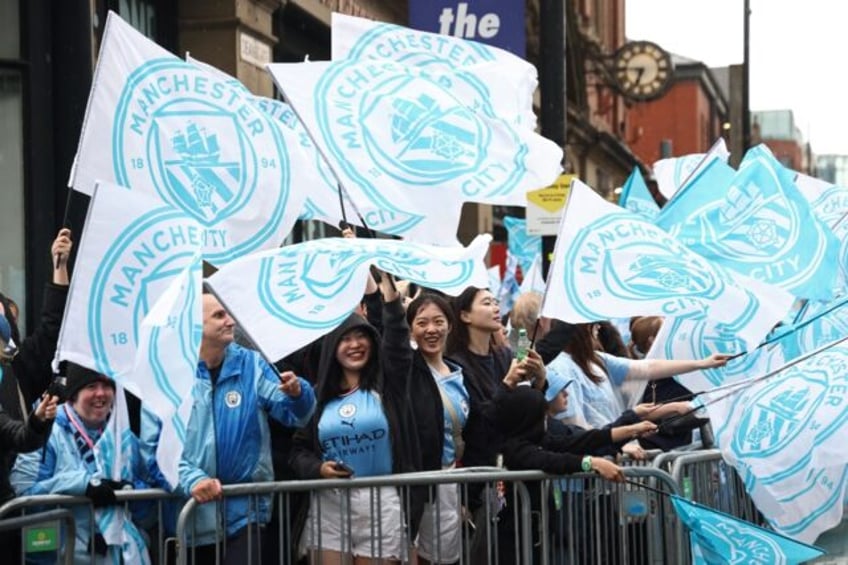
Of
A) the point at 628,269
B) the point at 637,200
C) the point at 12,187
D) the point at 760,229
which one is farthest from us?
the point at 637,200

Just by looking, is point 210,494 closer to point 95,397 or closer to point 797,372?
point 95,397

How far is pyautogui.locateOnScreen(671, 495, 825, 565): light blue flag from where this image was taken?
24.1 feet

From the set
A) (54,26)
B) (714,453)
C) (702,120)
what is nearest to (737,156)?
(54,26)

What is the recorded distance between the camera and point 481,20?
14.0 meters

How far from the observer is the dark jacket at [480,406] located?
7891mm

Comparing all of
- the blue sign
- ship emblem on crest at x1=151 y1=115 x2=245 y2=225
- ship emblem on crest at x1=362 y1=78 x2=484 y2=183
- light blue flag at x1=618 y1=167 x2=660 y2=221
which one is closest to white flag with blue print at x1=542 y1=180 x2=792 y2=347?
ship emblem on crest at x1=362 y1=78 x2=484 y2=183

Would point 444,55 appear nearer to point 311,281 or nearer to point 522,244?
point 311,281

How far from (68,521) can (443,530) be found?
161cm

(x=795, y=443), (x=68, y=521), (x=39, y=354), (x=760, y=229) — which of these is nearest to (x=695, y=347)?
(x=760, y=229)

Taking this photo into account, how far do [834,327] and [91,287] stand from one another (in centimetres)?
449

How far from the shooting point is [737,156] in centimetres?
3856

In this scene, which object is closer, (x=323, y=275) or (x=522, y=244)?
(x=323, y=275)

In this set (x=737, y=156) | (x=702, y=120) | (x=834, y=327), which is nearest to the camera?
(x=834, y=327)

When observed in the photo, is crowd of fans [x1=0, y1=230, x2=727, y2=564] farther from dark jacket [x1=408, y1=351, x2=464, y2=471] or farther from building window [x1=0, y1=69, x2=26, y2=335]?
building window [x1=0, y1=69, x2=26, y2=335]
